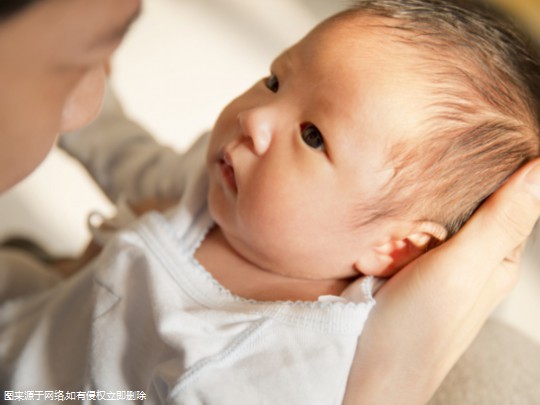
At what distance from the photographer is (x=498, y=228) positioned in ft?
2.34

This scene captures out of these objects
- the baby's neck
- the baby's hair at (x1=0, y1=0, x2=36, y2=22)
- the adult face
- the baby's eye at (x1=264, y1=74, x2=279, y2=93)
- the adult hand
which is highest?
the baby's hair at (x1=0, y1=0, x2=36, y2=22)

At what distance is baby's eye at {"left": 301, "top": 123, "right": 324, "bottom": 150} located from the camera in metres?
0.73

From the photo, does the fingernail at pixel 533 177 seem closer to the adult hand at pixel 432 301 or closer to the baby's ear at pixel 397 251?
the adult hand at pixel 432 301

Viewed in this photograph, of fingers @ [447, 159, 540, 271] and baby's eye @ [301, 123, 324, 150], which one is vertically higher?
baby's eye @ [301, 123, 324, 150]

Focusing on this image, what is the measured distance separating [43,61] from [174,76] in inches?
46.8

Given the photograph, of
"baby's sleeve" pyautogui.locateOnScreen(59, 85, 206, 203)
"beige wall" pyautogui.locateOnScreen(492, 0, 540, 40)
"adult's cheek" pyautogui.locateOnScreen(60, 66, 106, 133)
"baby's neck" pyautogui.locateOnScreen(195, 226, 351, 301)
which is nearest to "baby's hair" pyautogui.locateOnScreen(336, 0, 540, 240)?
"baby's neck" pyautogui.locateOnScreen(195, 226, 351, 301)

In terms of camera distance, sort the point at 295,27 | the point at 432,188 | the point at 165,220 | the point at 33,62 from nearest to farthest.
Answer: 1. the point at 33,62
2. the point at 432,188
3. the point at 165,220
4. the point at 295,27

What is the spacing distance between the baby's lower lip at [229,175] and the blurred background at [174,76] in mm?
830

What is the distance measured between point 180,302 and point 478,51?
0.46 metres

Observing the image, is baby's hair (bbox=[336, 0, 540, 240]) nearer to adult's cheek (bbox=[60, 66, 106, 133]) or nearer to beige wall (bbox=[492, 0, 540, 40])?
adult's cheek (bbox=[60, 66, 106, 133])

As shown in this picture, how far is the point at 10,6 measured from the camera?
418mm

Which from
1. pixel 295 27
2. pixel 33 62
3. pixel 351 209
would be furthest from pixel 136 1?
pixel 295 27

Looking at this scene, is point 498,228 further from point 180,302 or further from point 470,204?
point 180,302

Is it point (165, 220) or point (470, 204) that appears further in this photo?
point (165, 220)
